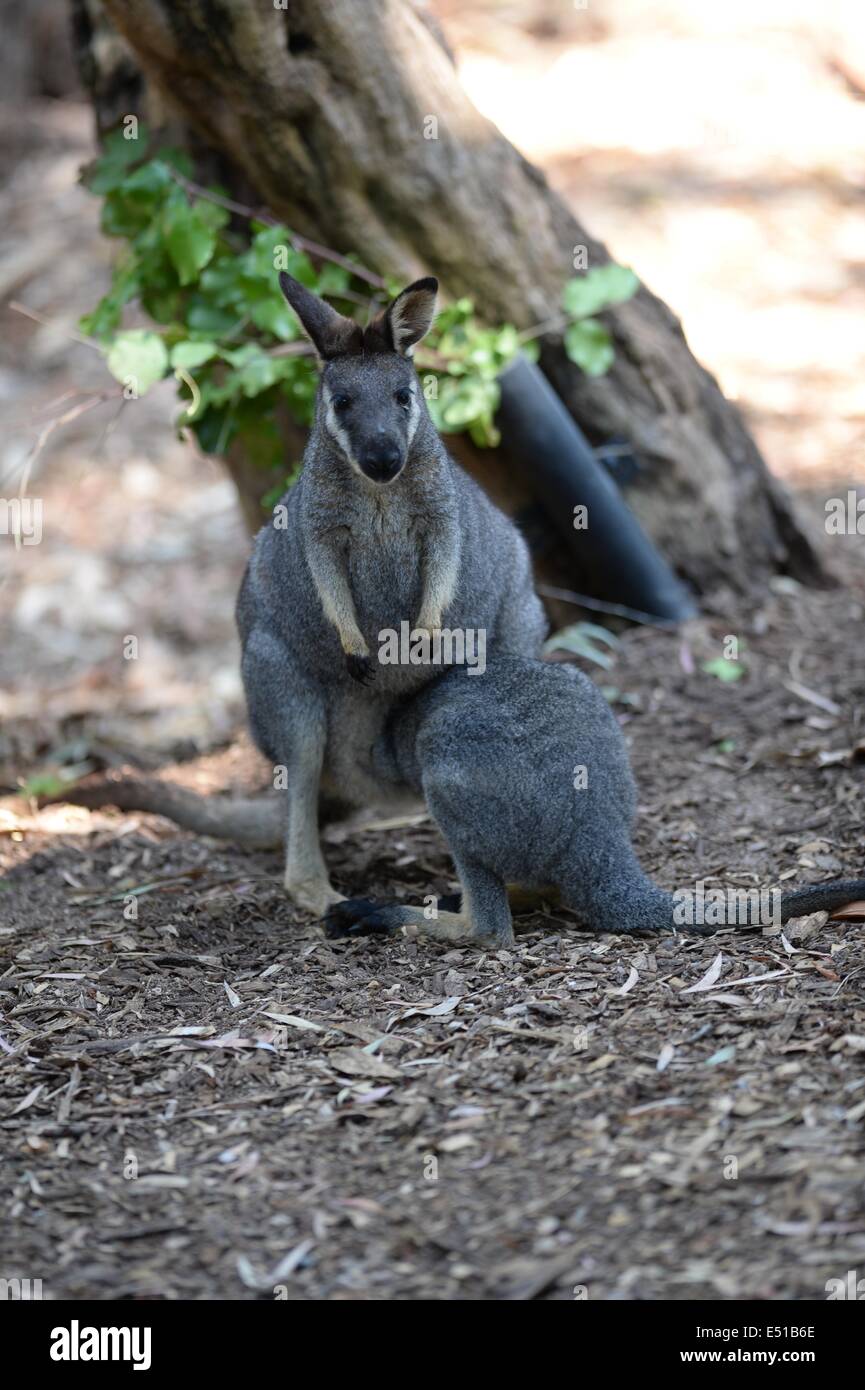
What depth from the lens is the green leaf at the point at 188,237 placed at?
6.35m

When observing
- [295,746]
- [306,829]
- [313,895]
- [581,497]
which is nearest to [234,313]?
[581,497]

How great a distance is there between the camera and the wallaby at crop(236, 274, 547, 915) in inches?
200

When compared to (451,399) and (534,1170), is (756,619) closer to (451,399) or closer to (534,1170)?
(451,399)

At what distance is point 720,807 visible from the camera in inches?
234

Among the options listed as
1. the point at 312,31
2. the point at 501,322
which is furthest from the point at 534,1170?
the point at 312,31

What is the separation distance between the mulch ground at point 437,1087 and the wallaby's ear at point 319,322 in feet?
6.99

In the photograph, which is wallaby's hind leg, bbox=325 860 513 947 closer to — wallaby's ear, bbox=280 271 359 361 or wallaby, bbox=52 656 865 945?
wallaby, bbox=52 656 865 945

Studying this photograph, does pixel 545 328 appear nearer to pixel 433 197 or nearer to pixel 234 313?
pixel 433 197

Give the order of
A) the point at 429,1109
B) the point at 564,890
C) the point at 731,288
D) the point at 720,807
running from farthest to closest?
the point at 731,288 → the point at 720,807 → the point at 564,890 → the point at 429,1109

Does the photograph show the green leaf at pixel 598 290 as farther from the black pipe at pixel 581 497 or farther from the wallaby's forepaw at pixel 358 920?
the wallaby's forepaw at pixel 358 920
